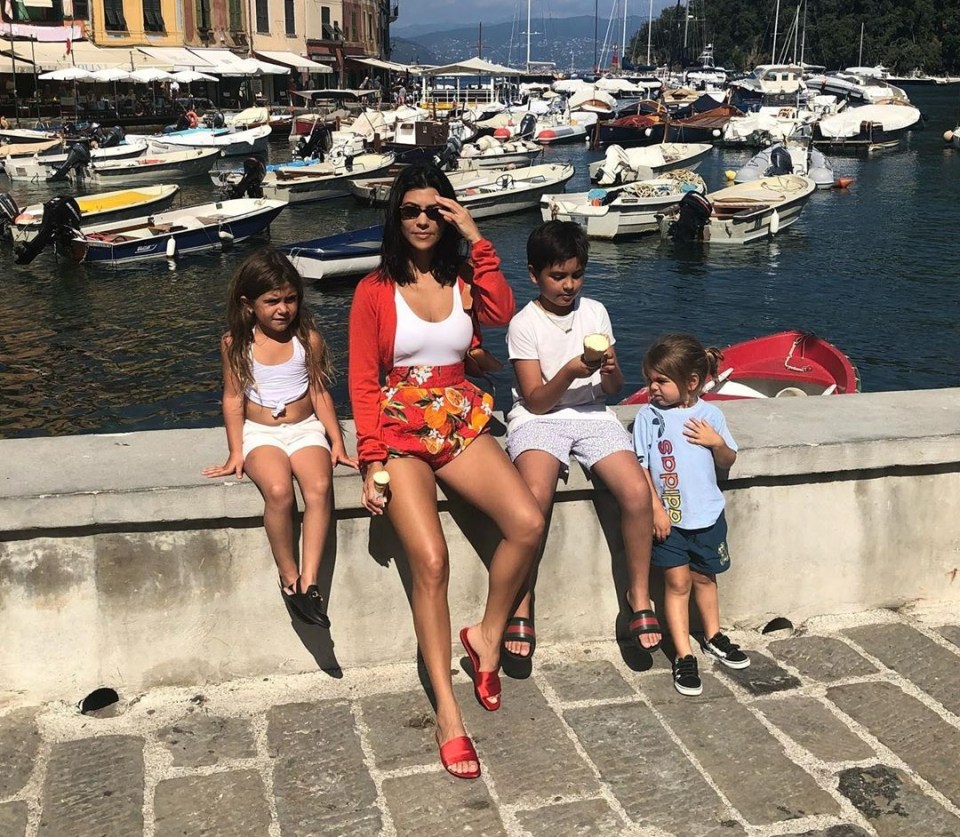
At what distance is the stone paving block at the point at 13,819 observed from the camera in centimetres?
291

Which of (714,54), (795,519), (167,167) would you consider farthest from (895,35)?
(795,519)

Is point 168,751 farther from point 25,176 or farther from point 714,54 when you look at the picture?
point 714,54

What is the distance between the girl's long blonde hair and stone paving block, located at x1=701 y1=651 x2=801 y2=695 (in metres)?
1.82

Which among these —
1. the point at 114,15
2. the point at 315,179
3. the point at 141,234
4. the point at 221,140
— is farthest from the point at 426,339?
the point at 114,15

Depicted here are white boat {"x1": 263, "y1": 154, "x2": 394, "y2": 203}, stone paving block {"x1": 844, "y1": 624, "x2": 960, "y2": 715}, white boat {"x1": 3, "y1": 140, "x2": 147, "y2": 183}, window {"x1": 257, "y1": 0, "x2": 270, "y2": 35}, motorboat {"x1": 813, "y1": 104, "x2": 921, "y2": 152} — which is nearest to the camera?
stone paving block {"x1": 844, "y1": 624, "x2": 960, "y2": 715}

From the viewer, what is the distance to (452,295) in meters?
3.93

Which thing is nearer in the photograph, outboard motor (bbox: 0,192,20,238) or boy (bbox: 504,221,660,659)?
boy (bbox: 504,221,660,659)

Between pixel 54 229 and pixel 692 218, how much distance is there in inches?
526

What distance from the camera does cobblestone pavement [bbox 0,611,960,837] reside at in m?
2.97

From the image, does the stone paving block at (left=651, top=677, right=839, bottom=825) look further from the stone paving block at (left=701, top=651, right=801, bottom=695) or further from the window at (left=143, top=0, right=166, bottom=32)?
the window at (left=143, top=0, right=166, bottom=32)

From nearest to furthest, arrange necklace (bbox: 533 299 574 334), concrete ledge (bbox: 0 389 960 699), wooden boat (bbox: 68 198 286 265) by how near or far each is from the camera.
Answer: concrete ledge (bbox: 0 389 960 699)
necklace (bbox: 533 299 574 334)
wooden boat (bbox: 68 198 286 265)

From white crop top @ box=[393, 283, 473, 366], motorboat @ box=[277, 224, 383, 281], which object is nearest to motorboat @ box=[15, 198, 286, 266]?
motorboat @ box=[277, 224, 383, 281]

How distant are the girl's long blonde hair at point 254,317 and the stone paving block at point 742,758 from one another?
176 cm

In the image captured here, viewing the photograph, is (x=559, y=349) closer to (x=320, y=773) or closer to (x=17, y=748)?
(x=320, y=773)
